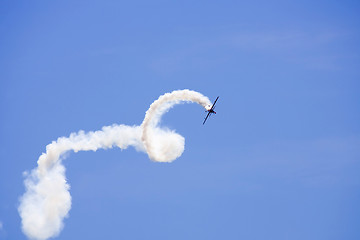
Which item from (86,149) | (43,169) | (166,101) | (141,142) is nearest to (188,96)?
(166,101)

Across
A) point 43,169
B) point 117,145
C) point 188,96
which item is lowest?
point 43,169

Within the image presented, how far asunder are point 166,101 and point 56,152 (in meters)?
19.0

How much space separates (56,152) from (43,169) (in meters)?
3.26

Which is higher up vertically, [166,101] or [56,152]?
[166,101]

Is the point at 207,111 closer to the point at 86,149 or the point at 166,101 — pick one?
the point at 166,101

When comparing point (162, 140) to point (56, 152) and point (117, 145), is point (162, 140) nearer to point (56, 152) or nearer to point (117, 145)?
point (117, 145)

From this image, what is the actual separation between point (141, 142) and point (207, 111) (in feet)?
37.4

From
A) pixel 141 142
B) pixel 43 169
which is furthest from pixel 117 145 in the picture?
pixel 43 169

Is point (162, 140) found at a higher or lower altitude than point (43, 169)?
higher

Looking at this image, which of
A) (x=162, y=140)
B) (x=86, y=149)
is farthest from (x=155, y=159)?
(x=86, y=149)

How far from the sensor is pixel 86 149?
11306 cm

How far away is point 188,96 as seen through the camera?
Answer: 359 feet

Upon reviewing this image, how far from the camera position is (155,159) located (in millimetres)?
111875

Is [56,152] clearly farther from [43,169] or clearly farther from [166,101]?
[166,101]
